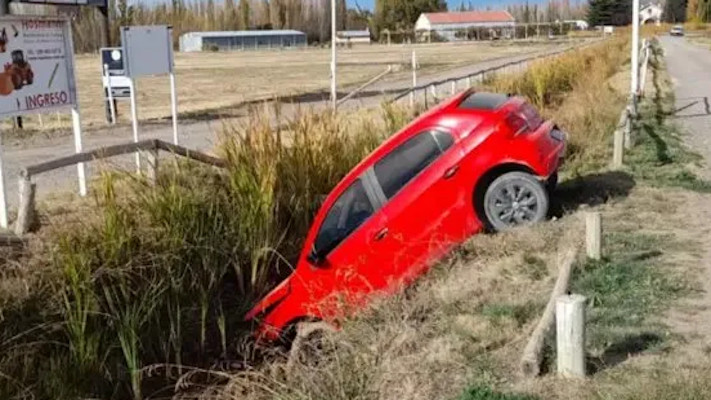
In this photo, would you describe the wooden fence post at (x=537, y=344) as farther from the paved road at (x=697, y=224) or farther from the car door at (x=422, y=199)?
the car door at (x=422, y=199)

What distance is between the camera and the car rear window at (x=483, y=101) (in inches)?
323

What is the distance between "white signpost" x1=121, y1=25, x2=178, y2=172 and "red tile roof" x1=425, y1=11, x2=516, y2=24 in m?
120

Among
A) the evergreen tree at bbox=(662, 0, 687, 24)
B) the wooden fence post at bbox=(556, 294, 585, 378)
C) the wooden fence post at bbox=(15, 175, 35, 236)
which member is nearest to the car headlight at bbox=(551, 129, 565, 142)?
the wooden fence post at bbox=(556, 294, 585, 378)

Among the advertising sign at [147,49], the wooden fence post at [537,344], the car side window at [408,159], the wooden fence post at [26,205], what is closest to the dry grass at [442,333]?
the wooden fence post at [537,344]

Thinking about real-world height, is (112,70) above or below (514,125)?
above

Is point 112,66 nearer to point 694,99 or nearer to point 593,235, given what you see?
point 694,99

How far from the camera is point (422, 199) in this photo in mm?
7711

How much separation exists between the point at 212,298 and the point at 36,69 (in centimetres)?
413

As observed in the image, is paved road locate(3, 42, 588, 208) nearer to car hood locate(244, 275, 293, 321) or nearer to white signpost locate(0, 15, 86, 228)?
white signpost locate(0, 15, 86, 228)

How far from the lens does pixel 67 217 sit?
25.0ft

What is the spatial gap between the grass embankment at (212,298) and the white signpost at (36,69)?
6.93 ft

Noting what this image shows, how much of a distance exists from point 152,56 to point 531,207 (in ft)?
23.0

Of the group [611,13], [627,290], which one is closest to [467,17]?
[611,13]

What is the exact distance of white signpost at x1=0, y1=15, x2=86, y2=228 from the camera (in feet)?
31.7
